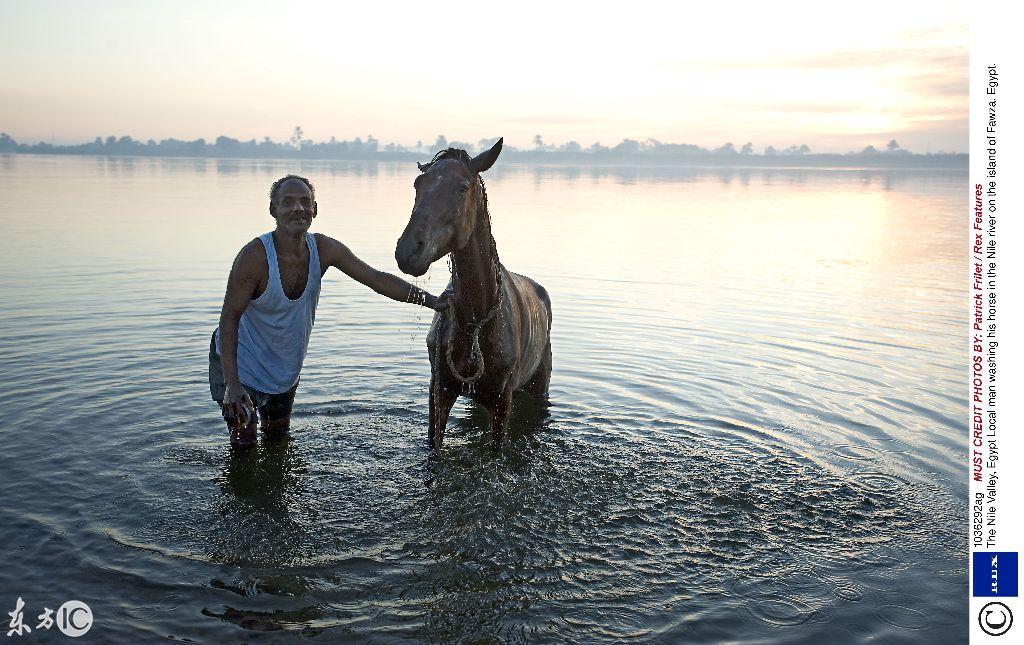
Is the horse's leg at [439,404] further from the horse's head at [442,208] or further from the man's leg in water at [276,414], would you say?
the horse's head at [442,208]

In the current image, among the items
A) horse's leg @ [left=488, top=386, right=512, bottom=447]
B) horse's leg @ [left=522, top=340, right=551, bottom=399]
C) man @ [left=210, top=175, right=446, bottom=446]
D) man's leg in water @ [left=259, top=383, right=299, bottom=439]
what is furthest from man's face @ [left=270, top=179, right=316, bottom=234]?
horse's leg @ [left=522, top=340, right=551, bottom=399]

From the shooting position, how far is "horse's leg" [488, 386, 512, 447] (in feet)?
23.7

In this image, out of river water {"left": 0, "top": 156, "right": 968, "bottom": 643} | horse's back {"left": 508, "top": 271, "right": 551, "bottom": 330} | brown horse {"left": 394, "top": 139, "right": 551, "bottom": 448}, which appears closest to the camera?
river water {"left": 0, "top": 156, "right": 968, "bottom": 643}

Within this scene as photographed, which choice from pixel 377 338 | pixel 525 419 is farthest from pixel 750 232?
pixel 525 419

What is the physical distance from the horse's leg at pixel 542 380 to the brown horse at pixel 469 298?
38.3 inches

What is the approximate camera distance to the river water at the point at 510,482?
5188 millimetres

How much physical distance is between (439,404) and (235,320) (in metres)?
1.94

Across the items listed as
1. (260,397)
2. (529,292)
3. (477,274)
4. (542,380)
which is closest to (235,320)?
(260,397)

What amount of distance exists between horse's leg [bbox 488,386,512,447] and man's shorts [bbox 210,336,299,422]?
6.12 feet

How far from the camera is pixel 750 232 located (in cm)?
3108

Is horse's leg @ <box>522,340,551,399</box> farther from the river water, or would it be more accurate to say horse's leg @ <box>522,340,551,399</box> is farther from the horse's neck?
the horse's neck

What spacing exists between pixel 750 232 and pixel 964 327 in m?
17.6

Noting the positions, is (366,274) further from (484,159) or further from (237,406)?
(484,159)
